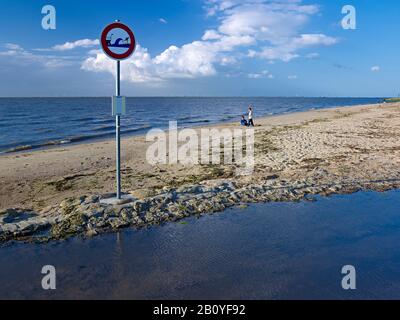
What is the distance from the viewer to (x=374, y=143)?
16391 millimetres

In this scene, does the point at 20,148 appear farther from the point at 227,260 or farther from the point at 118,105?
the point at 227,260

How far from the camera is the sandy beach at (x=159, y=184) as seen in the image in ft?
21.8

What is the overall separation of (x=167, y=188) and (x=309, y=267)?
4754 millimetres

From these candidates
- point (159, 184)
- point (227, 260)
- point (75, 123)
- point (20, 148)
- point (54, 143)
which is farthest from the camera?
point (75, 123)

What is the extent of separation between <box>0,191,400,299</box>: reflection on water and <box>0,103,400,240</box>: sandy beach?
0.65m

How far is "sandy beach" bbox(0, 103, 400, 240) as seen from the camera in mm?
6656

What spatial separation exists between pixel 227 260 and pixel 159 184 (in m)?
4.84

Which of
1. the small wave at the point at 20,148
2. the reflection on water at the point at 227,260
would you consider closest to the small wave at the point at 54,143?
the small wave at the point at 20,148

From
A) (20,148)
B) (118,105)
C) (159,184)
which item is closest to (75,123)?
(20,148)

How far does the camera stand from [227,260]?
17.0 ft

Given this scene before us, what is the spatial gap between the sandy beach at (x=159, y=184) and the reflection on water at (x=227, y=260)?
655 mm

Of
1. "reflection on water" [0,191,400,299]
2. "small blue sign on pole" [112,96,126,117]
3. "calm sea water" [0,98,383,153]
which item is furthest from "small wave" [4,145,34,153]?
"reflection on water" [0,191,400,299]
